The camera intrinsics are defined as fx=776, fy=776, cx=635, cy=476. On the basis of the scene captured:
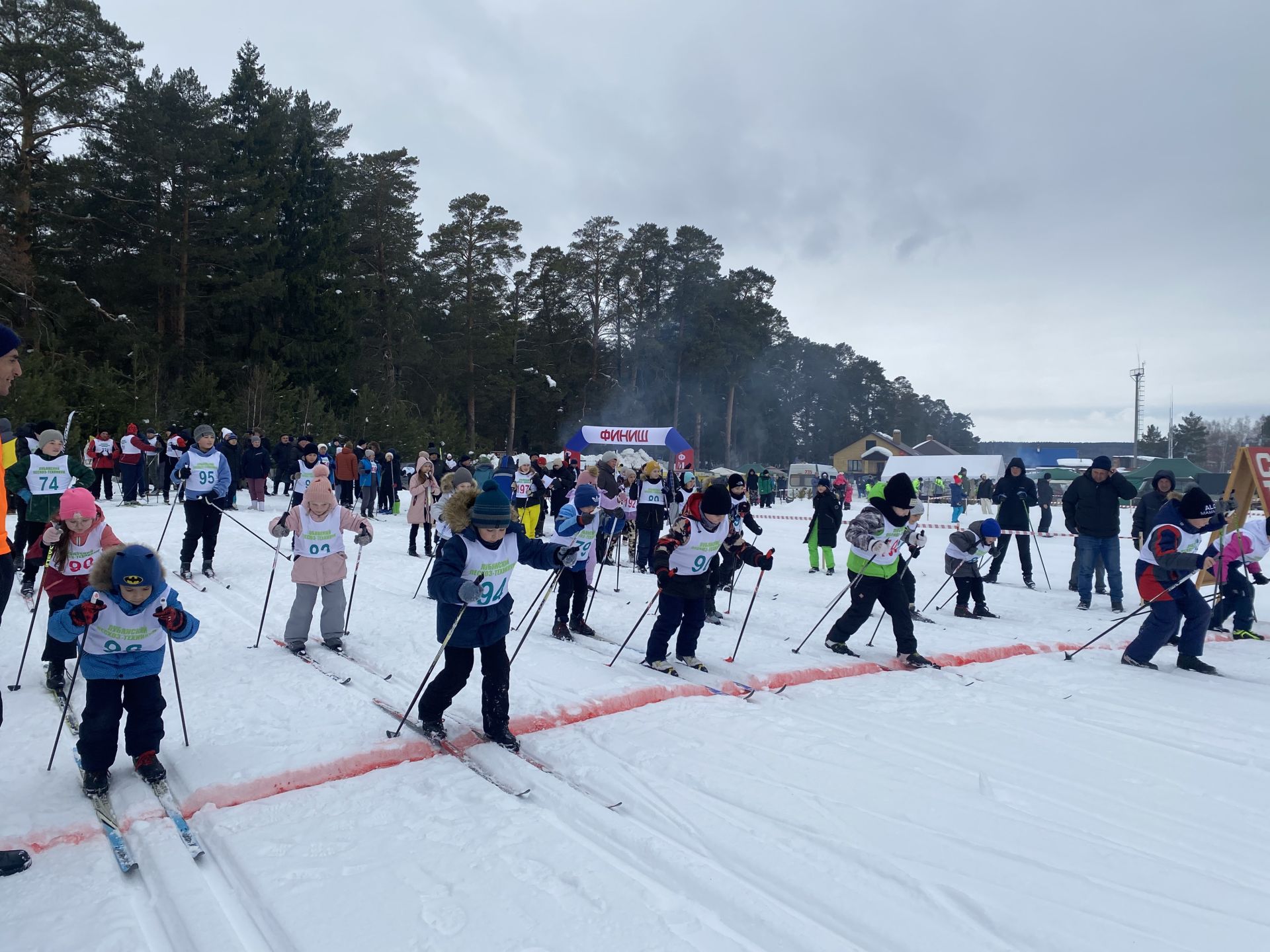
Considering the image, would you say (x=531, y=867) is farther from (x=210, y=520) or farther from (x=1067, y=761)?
(x=210, y=520)

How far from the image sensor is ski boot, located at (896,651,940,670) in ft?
21.3

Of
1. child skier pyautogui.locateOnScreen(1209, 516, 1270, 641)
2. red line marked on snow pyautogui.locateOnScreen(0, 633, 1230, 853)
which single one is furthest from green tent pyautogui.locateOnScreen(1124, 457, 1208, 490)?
red line marked on snow pyautogui.locateOnScreen(0, 633, 1230, 853)

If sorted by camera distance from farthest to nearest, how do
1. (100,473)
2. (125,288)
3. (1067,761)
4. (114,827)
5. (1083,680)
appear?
(125,288), (100,473), (1083,680), (1067,761), (114,827)

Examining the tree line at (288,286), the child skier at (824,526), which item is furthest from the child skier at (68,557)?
the tree line at (288,286)

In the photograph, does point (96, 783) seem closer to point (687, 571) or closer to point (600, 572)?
point (687, 571)

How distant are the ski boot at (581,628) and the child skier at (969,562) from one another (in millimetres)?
4113

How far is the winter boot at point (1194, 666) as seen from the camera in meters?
6.60

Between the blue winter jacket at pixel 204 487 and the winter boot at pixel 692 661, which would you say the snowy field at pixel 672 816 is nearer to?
the winter boot at pixel 692 661

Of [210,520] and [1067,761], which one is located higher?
[210,520]

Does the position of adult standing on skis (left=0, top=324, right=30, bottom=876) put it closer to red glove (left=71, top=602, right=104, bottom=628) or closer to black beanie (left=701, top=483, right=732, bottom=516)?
red glove (left=71, top=602, right=104, bottom=628)

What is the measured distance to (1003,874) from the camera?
3189 millimetres

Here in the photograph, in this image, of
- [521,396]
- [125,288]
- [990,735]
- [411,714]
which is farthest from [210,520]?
[521,396]

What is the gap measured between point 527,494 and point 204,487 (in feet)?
15.9

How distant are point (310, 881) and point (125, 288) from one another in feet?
101
